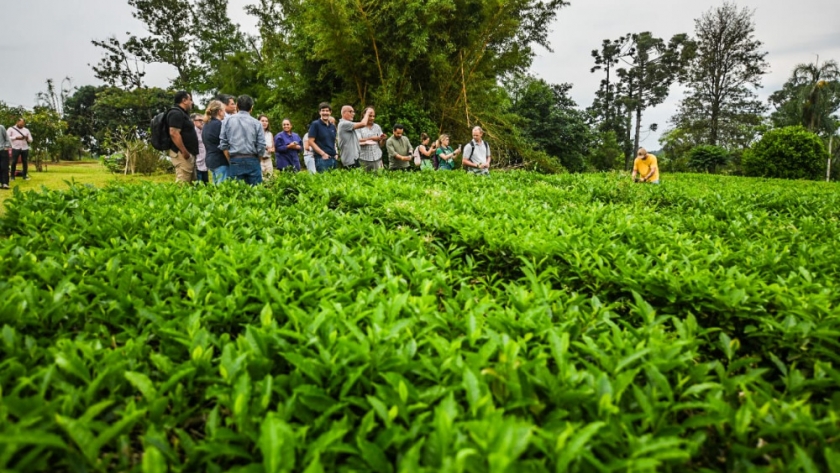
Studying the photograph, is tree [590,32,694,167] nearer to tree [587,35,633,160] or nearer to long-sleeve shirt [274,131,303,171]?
tree [587,35,633,160]

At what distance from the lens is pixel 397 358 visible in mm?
1402

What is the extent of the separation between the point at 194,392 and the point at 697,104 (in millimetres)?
50953

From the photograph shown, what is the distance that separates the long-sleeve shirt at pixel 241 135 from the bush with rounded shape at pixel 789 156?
27.1 metres

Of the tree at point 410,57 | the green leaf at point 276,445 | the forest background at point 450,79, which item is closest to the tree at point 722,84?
the forest background at point 450,79

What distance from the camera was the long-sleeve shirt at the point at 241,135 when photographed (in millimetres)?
5860

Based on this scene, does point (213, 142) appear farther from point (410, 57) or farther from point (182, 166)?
point (410, 57)

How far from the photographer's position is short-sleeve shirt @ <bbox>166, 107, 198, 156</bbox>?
6379 millimetres

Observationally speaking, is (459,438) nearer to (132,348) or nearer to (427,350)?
(427,350)

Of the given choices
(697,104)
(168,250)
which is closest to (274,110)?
(168,250)

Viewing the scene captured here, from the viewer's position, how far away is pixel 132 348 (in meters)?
1.49

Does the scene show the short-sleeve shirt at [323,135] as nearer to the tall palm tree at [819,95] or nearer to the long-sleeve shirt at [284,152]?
the long-sleeve shirt at [284,152]

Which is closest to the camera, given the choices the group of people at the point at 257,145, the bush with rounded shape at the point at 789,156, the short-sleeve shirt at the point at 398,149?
the group of people at the point at 257,145

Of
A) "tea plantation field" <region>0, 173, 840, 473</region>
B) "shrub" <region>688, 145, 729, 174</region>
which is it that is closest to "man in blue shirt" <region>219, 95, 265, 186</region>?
"tea plantation field" <region>0, 173, 840, 473</region>

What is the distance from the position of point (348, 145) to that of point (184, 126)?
2.65 meters
